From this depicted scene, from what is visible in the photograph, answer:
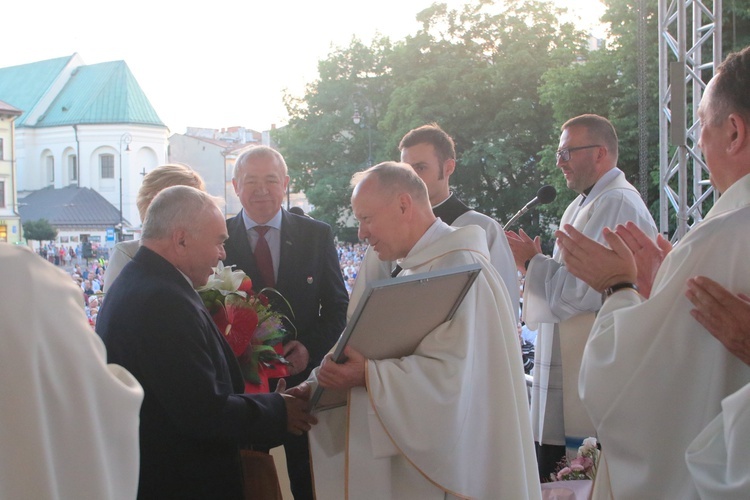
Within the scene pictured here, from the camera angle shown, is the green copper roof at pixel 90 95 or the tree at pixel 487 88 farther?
the green copper roof at pixel 90 95

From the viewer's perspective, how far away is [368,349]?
2705 millimetres

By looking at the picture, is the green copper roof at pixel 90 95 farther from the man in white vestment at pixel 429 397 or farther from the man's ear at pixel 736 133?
the man's ear at pixel 736 133

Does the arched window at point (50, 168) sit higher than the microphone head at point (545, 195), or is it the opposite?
the microphone head at point (545, 195)

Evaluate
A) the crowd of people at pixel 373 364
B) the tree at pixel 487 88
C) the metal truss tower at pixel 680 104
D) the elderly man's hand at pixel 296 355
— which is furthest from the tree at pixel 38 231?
the elderly man's hand at pixel 296 355

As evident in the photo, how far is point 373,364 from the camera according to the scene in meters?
2.66

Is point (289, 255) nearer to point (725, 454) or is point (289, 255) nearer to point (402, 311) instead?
point (402, 311)

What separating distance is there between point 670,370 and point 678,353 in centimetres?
5

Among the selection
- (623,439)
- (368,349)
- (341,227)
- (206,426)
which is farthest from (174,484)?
(341,227)

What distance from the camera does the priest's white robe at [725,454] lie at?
1.70 metres

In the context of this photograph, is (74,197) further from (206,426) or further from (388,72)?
(206,426)

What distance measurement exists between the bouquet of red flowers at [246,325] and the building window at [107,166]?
62300 mm

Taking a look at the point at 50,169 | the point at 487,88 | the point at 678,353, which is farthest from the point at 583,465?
the point at 50,169

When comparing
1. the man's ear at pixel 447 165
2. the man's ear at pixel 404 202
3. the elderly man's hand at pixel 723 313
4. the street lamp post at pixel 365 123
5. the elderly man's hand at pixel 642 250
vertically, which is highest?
the street lamp post at pixel 365 123

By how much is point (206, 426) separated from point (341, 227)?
35.0 metres
